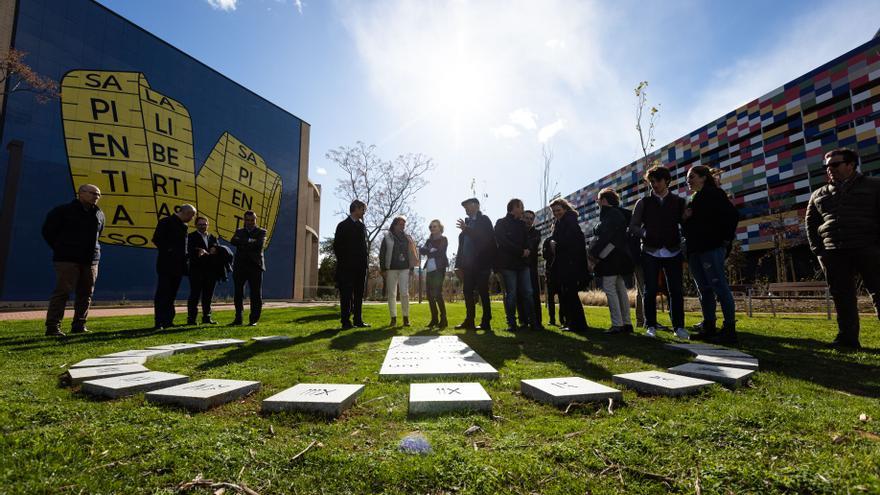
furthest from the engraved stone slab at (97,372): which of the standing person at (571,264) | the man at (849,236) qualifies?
the man at (849,236)

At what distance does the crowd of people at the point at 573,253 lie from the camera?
4137mm

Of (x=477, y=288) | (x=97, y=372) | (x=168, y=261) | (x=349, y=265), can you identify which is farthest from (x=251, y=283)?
(x=97, y=372)

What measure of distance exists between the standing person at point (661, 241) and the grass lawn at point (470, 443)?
2239 mm

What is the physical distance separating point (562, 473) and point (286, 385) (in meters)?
1.98

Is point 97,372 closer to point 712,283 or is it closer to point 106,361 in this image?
point 106,361

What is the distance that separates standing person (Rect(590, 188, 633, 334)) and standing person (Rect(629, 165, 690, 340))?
0.35 metres

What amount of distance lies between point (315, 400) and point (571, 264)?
15.0 ft

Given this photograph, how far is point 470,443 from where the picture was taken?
5.15 ft

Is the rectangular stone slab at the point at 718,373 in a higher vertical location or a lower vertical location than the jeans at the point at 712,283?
lower

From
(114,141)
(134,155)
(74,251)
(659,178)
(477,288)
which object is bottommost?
(477,288)

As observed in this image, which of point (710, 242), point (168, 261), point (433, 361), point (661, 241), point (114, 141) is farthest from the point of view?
point (114, 141)

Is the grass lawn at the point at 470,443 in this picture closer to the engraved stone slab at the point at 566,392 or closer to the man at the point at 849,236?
the engraved stone slab at the point at 566,392

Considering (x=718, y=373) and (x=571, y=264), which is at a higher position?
(x=571, y=264)

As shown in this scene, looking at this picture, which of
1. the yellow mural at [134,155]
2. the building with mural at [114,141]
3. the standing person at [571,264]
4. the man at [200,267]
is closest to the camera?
the standing person at [571,264]
